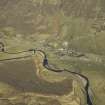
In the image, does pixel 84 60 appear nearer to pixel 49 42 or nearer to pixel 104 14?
pixel 49 42

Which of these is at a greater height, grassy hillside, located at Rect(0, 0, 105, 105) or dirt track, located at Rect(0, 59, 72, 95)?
grassy hillside, located at Rect(0, 0, 105, 105)

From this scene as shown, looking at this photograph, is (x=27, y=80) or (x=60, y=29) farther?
(x=60, y=29)

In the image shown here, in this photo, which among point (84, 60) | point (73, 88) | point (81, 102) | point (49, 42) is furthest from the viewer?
point (49, 42)

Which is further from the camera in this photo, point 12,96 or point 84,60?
point 84,60

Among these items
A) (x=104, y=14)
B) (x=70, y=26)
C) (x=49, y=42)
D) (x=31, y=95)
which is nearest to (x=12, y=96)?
(x=31, y=95)

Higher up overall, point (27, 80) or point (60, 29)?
point (60, 29)

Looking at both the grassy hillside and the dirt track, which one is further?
the grassy hillside

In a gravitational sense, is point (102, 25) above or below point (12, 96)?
above

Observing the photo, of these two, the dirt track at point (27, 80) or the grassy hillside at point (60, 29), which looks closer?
the dirt track at point (27, 80)

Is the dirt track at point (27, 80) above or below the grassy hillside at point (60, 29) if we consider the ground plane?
below

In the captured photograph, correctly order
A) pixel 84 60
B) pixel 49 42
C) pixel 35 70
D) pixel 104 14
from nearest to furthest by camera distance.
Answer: pixel 35 70 → pixel 84 60 → pixel 49 42 → pixel 104 14

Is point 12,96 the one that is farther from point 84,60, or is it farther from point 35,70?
point 84,60
